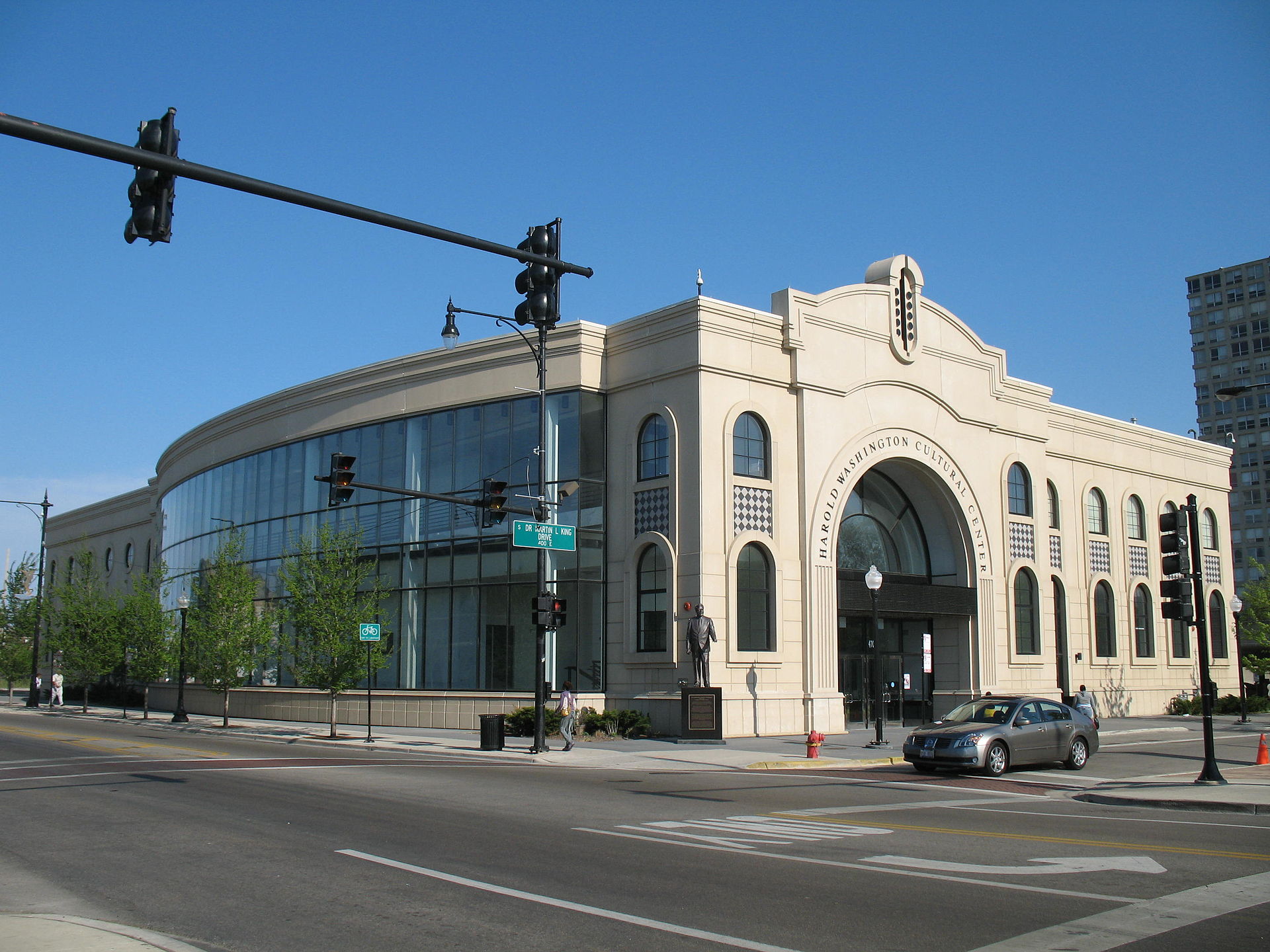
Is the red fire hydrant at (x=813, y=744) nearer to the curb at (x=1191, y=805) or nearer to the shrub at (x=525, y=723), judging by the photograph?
the curb at (x=1191, y=805)

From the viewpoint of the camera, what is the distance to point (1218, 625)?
5144 cm

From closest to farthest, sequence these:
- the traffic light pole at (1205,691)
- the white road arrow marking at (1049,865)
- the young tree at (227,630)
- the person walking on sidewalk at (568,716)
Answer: the white road arrow marking at (1049,865)
the traffic light pole at (1205,691)
the person walking on sidewalk at (568,716)
the young tree at (227,630)

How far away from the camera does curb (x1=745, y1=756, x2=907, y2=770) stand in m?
23.4

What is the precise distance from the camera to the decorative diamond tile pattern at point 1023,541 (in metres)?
40.2

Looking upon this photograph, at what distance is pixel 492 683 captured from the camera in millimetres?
34438

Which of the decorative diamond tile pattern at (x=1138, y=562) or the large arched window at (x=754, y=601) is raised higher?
the decorative diamond tile pattern at (x=1138, y=562)

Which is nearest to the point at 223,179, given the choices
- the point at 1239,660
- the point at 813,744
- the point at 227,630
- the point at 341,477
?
the point at 341,477

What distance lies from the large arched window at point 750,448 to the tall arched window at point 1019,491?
12609 mm

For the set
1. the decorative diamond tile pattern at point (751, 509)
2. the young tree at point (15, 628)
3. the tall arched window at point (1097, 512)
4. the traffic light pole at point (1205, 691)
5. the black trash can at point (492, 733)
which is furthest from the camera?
the young tree at point (15, 628)

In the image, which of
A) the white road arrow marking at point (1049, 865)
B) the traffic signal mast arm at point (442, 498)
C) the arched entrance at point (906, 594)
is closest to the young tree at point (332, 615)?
the traffic signal mast arm at point (442, 498)

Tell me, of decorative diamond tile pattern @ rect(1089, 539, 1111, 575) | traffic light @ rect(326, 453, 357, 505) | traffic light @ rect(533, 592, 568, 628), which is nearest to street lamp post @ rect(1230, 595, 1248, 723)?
decorative diamond tile pattern @ rect(1089, 539, 1111, 575)

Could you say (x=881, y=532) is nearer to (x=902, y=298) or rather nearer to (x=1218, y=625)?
(x=902, y=298)

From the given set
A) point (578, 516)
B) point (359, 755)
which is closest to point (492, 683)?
point (578, 516)

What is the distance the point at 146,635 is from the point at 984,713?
3731cm
